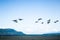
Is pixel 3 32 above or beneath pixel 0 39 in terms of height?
above

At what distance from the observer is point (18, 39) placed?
52.0 ft

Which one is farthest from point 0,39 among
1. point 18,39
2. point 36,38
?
point 36,38

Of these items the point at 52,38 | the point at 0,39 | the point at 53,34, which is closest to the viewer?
the point at 0,39

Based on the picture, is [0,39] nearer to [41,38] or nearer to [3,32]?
[3,32]

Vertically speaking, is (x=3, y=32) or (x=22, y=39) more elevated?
(x=3, y=32)

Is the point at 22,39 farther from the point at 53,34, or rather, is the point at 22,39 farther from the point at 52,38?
the point at 53,34

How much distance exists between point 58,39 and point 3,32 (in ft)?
32.1

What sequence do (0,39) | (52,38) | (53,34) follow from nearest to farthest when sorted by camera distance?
(0,39) < (52,38) < (53,34)

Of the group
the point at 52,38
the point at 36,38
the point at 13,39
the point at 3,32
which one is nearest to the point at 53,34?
the point at 52,38

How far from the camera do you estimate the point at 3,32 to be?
19.5 m

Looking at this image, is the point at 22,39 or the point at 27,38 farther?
the point at 27,38

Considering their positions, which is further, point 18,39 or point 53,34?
point 53,34

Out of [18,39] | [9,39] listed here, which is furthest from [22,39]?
[9,39]

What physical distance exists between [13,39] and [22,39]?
1.34m
